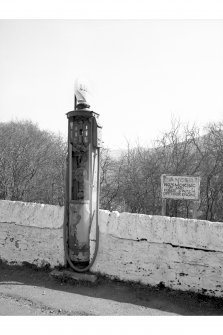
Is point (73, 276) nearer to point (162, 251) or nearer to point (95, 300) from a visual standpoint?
point (95, 300)

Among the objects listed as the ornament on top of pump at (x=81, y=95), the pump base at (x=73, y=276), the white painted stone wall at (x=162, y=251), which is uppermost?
the ornament on top of pump at (x=81, y=95)

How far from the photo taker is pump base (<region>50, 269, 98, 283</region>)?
4.34 meters

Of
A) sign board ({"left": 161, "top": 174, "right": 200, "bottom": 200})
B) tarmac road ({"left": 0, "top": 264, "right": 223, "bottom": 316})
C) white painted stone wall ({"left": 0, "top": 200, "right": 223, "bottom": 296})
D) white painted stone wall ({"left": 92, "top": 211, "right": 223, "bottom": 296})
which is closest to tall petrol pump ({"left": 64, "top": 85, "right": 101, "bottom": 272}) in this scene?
white painted stone wall ({"left": 0, "top": 200, "right": 223, "bottom": 296})

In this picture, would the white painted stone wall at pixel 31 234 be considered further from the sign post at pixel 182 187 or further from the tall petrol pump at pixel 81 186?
the sign post at pixel 182 187

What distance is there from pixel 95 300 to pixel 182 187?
2.74 meters

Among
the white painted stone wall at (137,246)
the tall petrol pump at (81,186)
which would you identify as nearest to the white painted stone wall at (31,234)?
the white painted stone wall at (137,246)

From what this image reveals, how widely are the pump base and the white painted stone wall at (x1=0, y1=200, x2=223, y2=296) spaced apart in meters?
0.21

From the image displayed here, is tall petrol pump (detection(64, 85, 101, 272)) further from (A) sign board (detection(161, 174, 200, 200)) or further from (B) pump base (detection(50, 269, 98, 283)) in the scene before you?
(A) sign board (detection(161, 174, 200, 200))

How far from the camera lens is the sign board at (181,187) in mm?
5242

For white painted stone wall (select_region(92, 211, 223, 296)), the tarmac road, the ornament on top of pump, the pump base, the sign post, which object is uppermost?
the ornament on top of pump

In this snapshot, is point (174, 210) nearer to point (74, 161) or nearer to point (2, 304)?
point (74, 161)

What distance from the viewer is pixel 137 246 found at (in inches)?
168

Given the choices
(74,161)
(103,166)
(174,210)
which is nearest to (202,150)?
(174,210)

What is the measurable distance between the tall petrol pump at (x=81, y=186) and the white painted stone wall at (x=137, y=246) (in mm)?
159
